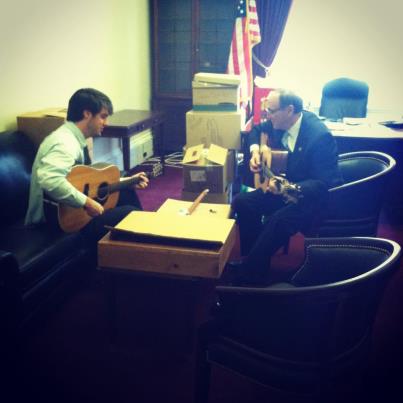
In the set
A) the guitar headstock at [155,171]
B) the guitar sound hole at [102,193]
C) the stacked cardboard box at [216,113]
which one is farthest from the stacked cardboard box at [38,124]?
the stacked cardboard box at [216,113]

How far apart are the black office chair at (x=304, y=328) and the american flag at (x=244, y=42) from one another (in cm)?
374

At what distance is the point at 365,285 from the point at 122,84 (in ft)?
14.1

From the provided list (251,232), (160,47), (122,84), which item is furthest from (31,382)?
(160,47)

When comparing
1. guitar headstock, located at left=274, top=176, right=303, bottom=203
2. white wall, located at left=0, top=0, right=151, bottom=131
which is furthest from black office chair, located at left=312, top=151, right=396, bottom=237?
white wall, located at left=0, top=0, right=151, bottom=131

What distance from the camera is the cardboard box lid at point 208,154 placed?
347 centimetres

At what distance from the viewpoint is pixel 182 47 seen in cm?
568

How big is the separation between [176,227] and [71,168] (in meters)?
Answer: 0.80

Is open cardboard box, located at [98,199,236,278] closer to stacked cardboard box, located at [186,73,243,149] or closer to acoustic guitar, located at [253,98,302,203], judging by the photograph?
acoustic guitar, located at [253,98,302,203]

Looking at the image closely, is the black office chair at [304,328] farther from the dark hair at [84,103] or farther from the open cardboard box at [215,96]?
the open cardboard box at [215,96]

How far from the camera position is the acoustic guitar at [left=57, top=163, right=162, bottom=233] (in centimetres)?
254

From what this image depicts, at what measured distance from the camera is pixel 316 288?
1.28 m

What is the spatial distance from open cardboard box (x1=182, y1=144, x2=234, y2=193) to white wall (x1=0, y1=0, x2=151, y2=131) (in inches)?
48.6

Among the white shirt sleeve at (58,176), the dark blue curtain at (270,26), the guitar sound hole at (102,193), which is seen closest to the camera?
the white shirt sleeve at (58,176)

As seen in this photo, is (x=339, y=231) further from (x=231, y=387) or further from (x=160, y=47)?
(x=160, y=47)
